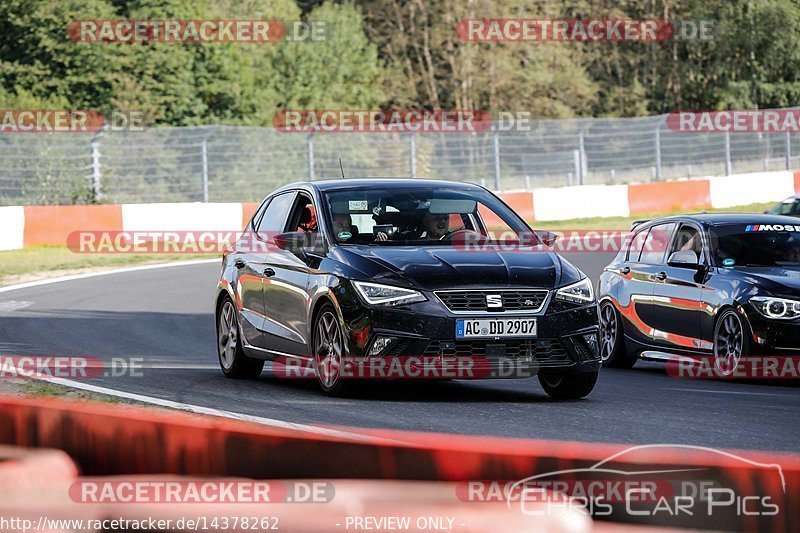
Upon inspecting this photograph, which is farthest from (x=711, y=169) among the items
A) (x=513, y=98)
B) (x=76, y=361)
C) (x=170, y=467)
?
(x=170, y=467)

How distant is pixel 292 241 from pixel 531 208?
24.2 meters

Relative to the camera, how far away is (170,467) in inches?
221

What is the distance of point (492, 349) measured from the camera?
9648mm

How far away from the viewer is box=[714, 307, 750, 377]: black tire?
11891 mm

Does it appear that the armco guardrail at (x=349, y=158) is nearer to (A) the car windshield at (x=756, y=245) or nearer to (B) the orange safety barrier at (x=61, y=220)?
(B) the orange safety barrier at (x=61, y=220)

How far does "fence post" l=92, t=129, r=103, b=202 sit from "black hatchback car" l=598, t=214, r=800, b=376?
20.6 meters

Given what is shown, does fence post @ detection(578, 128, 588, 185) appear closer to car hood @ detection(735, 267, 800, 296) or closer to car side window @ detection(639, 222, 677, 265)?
car side window @ detection(639, 222, 677, 265)

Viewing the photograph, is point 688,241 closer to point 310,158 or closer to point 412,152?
point 310,158

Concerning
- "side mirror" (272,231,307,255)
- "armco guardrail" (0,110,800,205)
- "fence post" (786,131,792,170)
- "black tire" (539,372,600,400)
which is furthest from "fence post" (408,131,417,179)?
"black tire" (539,372,600,400)

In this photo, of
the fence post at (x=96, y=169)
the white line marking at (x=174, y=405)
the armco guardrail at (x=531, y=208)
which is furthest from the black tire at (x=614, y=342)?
the fence post at (x=96, y=169)

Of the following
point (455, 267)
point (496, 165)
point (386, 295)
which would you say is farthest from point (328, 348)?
point (496, 165)

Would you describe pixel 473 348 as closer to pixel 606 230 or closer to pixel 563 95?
pixel 606 230

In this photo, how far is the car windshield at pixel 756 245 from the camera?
1262cm

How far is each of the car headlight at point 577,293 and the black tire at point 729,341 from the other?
226cm
